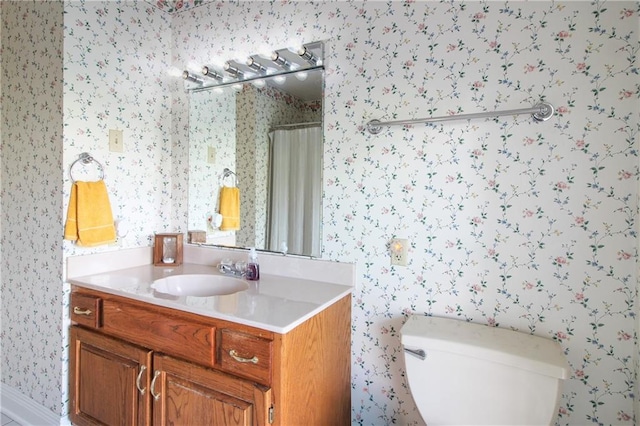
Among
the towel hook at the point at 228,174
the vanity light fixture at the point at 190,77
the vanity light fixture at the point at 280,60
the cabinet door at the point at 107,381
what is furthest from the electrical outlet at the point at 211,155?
the cabinet door at the point at 107,381

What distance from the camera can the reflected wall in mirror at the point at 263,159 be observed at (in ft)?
5.21

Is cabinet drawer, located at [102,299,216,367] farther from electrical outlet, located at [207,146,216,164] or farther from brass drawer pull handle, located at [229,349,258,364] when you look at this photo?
electrical outlet, located at [207,146,216,164]

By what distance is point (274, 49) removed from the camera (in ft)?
5.59

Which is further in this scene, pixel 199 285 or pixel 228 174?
pixel 228 174

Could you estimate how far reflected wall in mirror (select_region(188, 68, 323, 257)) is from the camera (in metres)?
1.59

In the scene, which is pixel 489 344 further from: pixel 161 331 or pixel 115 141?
pixel 115 141

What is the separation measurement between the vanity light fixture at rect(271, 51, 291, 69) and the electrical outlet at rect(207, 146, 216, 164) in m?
0.64

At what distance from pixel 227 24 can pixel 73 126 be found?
0.96m

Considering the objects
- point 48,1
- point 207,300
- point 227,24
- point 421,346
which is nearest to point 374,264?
point 421,346

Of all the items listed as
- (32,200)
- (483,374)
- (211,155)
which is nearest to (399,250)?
(483,374)

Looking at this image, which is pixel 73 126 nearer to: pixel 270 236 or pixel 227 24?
pixel 227 24

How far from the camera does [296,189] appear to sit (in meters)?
1.61

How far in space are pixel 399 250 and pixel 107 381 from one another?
1389 mm

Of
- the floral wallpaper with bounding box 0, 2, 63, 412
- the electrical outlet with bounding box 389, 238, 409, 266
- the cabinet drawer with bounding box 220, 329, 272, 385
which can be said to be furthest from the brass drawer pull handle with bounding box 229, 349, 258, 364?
the floral wallpaper with bounding box 0, 2, 63, 412
